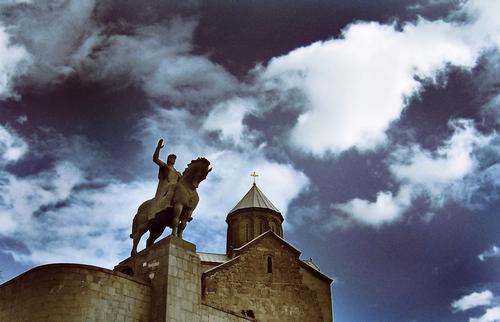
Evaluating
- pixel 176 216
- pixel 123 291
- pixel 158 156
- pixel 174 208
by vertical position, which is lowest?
pixel 123 291

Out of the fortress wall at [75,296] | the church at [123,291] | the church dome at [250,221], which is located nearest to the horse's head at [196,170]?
the church at [123,291]

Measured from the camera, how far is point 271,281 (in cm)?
2777

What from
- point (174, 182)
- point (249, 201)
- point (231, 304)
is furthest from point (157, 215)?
point (249, 201)

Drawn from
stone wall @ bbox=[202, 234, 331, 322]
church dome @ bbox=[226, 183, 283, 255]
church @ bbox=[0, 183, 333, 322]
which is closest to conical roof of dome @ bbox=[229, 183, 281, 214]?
church dome @ bbox=[226, 183, 283, 255]

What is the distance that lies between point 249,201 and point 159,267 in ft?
74.4

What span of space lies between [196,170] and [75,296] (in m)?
4.22

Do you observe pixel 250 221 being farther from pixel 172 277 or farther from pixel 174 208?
pixel 172 277

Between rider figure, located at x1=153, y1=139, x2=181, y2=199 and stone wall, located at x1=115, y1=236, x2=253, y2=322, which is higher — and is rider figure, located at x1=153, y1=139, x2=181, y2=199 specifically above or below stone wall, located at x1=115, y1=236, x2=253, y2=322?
above

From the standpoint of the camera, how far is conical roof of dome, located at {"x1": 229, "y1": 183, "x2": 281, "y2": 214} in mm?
34781

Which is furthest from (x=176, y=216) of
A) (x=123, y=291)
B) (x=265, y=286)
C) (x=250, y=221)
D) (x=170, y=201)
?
(x=250, y=221)

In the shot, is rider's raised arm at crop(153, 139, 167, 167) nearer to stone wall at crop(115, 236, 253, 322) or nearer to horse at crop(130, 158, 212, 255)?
horse at crop(130, 158, 212, 255)

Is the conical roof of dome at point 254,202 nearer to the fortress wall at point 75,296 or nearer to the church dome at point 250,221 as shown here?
the church dome at point 250,221

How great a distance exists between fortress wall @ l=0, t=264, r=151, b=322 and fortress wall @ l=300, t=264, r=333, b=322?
17.5 m

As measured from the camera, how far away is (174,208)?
534 inches
